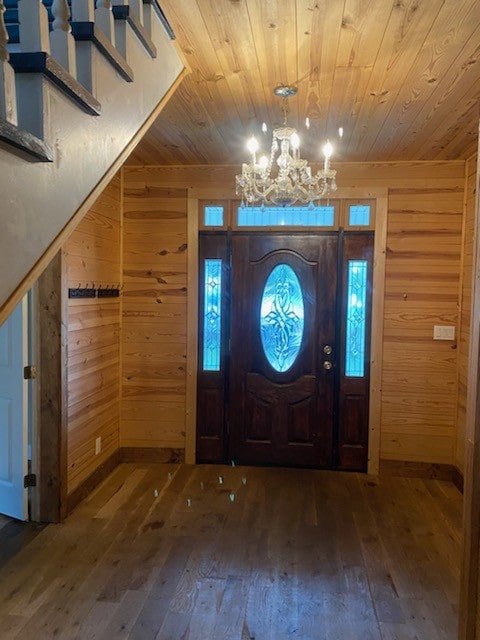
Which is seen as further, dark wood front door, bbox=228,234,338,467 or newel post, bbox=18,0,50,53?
dark wood front door, bbox=228,234,338,467

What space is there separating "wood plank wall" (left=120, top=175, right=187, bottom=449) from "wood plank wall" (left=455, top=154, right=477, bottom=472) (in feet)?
7.52

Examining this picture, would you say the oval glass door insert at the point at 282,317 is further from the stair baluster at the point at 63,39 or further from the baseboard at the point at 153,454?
the stair baluster at the point at 63,39

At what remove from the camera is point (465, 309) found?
→ 3.61m

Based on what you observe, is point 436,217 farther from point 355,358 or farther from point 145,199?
point 145,199

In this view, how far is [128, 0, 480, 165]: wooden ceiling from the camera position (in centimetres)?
172

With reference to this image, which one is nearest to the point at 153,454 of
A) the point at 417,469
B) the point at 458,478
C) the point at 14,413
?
the point at 14,413

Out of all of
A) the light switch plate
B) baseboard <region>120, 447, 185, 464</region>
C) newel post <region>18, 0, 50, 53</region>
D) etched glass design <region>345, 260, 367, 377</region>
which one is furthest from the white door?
the light switch plate

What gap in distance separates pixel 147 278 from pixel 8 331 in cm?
138

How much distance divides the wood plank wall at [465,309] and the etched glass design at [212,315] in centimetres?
199

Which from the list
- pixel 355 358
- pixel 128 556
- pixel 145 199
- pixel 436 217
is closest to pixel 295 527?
pixel 128 556

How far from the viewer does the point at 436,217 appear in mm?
3736

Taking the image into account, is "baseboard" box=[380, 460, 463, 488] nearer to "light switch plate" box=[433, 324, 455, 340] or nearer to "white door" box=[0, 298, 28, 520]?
"light switch plate" box=[433, 324, 455, 340]

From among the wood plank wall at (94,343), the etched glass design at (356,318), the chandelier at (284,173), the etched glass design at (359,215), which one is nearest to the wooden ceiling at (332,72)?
the chandelier at (284,173)

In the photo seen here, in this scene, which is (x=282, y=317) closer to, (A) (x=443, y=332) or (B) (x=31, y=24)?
(A) (x=443, y=332)
